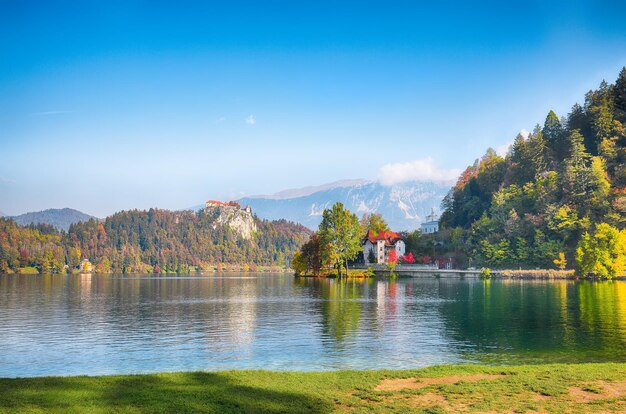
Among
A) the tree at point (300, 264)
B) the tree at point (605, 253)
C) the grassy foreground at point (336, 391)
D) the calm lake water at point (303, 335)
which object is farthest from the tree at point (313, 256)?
the grassy foreground at point (336, 391)

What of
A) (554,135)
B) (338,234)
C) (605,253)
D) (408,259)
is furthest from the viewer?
(554,135)

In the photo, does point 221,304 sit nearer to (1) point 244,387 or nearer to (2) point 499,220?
(1) point 244,387

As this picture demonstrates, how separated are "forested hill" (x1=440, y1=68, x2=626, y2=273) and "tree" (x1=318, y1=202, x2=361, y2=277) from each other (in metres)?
39.2

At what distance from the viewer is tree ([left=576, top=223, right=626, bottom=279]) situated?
12219cm

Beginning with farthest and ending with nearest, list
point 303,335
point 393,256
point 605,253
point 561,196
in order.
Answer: point 393,256, point 561,196, point 605,253, point 303,335

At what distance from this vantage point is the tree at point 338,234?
503ft

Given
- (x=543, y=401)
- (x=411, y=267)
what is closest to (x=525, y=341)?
(x=543, y=401)

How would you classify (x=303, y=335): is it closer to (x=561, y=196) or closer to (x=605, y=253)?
(x=605, y=253)

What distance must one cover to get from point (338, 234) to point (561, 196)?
62.4 meters

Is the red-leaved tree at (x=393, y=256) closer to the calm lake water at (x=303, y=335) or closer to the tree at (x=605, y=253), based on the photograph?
the tree at (x=605, y=253)

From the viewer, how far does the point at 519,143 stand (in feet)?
616

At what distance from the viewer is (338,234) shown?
154 m

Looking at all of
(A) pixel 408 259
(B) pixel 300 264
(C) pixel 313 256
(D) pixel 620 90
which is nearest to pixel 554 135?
(D) pixel 620 90

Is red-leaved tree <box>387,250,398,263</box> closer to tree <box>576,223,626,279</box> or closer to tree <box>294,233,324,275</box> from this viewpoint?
tree <box>294,233,324,275</box>
